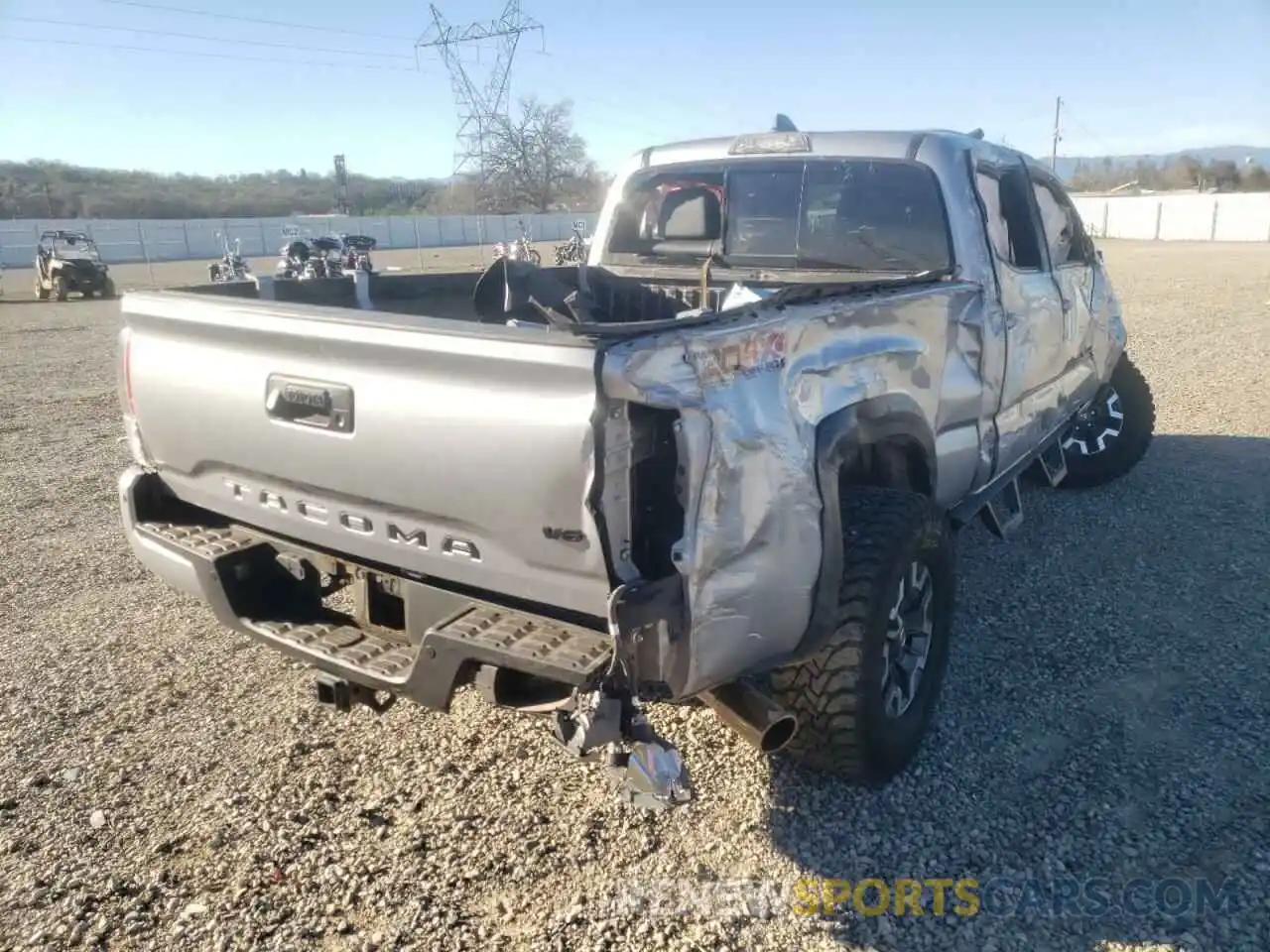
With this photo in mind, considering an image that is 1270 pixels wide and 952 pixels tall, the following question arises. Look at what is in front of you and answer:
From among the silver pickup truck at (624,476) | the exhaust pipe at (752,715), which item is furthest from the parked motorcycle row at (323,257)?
the exhaust pipe at (752,715)

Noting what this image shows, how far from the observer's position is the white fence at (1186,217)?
45531mm

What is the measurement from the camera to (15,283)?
30.6 meters

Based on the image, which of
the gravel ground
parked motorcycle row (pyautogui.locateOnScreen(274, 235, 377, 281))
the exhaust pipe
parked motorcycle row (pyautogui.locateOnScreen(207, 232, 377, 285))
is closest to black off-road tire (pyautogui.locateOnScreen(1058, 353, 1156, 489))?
the gravel ground

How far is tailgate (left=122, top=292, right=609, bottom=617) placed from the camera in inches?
88.5

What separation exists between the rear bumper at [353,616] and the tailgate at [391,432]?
9 cm

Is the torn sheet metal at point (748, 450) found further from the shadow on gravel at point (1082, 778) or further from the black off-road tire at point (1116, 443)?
the black off-road tire at point (1116, 443)

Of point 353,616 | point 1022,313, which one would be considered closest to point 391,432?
point 353,616

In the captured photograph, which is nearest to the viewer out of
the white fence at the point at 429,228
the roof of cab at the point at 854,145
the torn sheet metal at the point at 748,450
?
the torn sheet metal at the point at 748,450

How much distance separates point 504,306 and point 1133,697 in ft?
9.59

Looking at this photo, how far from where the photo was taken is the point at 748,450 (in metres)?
2.33

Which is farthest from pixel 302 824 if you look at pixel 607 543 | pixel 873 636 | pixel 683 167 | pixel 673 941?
pixel 683 167

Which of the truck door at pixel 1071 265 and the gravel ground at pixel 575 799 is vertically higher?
the truck door at pixel 1071 265

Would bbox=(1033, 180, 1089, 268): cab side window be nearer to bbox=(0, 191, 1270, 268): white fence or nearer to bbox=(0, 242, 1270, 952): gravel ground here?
bbox=(0, 242, 1270, 952): gravel ground

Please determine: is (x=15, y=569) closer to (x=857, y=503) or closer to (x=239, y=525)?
(x=239, y=525)
